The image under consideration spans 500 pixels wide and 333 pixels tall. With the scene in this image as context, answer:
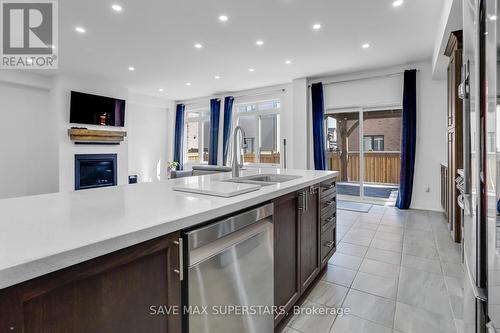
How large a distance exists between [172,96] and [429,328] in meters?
7.84

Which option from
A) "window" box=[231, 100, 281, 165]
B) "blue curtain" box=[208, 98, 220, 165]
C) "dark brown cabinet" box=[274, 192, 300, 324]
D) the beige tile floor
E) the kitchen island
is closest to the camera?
the kitchen island

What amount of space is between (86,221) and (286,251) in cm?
112

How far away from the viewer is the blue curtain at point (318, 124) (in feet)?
18.9

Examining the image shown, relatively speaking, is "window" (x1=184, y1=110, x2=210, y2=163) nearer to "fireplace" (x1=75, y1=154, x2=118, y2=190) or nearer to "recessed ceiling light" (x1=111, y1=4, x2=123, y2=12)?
"fireplace" (x1=75, y1=154, x2=118, y2=190)

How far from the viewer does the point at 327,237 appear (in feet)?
7.48

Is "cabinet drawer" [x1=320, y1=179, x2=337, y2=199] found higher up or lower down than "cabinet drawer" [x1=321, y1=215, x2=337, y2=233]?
higher up

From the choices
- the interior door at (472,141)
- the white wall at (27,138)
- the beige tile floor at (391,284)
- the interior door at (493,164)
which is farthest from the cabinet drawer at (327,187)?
the white wall at (27,138)

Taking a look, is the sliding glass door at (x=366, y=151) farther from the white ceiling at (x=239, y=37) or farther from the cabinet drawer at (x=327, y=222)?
the cabinet drawer at (x=327, y=222)

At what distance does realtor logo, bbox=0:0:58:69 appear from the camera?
3.02 m

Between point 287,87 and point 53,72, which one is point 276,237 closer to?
point 287,87

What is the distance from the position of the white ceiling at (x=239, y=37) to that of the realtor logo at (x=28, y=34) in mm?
143

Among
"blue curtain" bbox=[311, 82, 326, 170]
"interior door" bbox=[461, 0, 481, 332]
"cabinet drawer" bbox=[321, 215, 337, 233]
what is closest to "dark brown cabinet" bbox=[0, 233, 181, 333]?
"interior door" bbox=[461, 0, 481, 332]

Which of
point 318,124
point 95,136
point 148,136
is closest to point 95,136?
point 95,136

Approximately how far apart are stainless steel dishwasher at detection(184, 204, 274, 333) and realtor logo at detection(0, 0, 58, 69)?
3497 millimetres
